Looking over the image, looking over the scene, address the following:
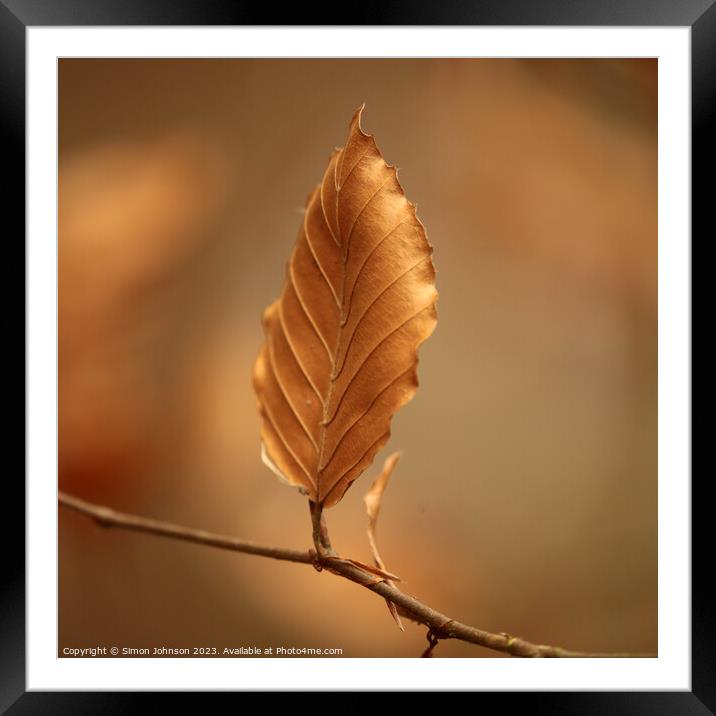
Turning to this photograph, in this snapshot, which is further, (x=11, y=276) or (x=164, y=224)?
(x=164, y=224)

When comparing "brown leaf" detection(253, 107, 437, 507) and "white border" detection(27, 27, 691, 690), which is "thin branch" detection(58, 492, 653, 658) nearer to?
"brown leaf" detection(253, 107, 437, 507)

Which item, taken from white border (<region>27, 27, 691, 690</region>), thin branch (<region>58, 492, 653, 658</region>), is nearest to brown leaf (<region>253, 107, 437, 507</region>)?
thin branch (<region>58, 492, 653, 658</region>)

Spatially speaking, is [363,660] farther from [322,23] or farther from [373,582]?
[322,23]

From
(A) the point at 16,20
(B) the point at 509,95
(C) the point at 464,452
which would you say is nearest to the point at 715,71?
(B) the point at 509,95

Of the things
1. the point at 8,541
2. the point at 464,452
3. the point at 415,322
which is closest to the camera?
the point at 415,322

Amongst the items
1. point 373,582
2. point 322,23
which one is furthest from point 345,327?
point 322,23

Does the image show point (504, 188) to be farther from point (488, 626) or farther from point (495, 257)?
point (488, 626)
